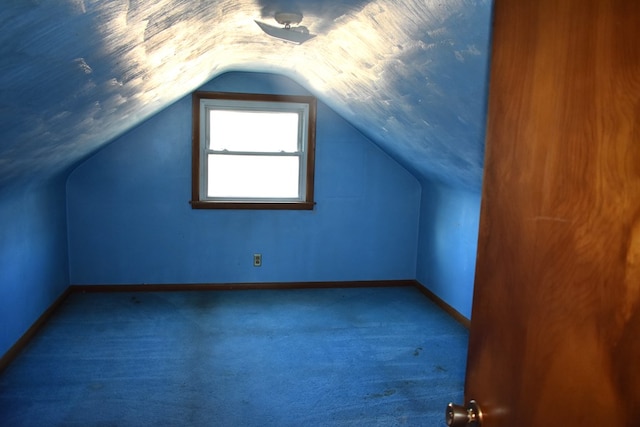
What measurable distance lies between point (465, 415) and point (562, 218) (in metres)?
0.48

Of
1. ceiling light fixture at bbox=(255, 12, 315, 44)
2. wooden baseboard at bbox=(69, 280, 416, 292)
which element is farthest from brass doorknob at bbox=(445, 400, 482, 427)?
Answer: wooden baseboard at bbox=(69, 280, 416, 292)

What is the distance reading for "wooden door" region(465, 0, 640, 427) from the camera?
598 mm

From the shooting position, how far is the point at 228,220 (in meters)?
4.23

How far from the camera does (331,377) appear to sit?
279 centimetres

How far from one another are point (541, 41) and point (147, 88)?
2101 mm

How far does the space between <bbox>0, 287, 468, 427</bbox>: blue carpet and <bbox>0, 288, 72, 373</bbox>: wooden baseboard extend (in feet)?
0.14

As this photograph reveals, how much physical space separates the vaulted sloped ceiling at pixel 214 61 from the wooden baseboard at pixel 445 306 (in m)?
1.04

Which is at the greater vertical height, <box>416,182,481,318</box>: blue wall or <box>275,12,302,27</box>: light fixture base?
<box>275,12,302,27</box>: light fixture base

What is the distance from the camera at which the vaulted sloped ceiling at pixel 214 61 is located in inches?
49.2

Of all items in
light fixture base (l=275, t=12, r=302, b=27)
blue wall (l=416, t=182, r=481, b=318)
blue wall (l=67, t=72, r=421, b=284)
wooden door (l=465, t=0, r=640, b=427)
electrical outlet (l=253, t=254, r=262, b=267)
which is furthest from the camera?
electrical outlet (l=253, t=254, r=262, b=267)

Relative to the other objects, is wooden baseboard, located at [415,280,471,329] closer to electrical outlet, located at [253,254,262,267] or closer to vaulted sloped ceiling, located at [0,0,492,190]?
vaulted sloped ceiling, located at [0,0,492,190]

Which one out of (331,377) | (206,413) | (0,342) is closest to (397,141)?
(331,377)

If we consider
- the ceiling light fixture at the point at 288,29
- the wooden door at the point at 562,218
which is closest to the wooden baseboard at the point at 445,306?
the ceiling light fixture at the point at 288,29

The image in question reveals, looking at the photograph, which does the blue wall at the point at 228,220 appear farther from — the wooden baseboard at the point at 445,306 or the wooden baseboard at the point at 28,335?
the wooden baseboard at the point at 28,335
